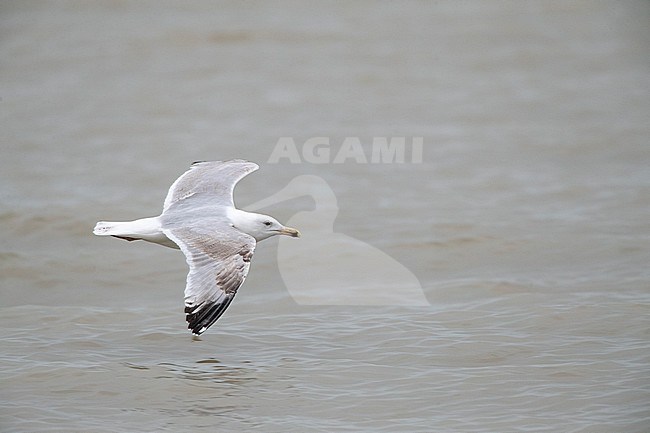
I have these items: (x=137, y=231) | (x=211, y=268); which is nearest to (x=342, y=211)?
(x=137, y=231)

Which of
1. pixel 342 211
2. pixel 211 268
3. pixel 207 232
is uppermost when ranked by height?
pixel 207 232

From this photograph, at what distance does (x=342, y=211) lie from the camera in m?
6.87

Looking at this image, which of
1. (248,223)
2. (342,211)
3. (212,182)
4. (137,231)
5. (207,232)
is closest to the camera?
(207,232)

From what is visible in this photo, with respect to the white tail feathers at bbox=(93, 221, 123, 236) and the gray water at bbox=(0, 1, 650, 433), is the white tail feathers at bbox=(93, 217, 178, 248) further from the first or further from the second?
the gray water at bbox=(0, 1, 650, 433)

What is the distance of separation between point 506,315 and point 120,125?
4.49m

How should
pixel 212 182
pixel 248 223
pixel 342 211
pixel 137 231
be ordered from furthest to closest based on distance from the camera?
pixel 342 211
pixel 212 182
pixel 248 223
pixel 137 231

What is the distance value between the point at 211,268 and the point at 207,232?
13.2 inches

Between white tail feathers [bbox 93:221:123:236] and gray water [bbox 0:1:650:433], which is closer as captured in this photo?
gray water [bbox 0:1:650:433]

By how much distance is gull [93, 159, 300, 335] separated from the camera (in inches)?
150

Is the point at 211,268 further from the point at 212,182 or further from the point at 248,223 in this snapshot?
the point at 212,182

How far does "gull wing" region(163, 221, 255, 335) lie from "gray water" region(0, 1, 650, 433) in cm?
41

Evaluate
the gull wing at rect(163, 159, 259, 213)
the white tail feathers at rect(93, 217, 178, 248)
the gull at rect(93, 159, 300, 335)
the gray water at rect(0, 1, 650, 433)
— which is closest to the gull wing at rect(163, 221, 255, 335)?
the gull at rect(93, 159, 300, 335)

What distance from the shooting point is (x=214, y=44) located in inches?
379

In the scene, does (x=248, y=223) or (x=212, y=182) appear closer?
(x=248, y=223)
